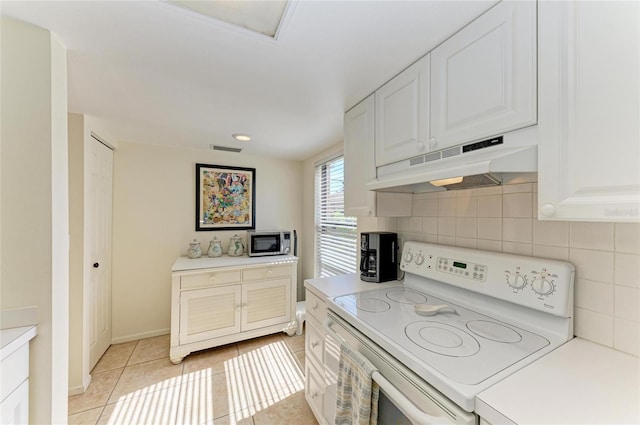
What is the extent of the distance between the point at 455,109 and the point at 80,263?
260 centimetres

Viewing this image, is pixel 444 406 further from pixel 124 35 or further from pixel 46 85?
pixel 46 85

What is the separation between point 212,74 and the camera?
1.29m

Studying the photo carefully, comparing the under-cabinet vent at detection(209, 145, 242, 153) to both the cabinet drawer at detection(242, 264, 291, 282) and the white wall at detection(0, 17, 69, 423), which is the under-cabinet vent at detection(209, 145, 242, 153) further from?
the white wall at detection(0, 17, 69, 423)

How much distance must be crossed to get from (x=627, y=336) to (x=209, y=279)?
2.59 metres

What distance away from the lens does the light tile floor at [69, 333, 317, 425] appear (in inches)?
64.3

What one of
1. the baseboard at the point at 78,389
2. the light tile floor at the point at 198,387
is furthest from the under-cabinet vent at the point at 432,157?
the baseboard at the point at 78,389

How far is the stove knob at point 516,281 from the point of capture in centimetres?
98

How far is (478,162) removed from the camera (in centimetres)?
92

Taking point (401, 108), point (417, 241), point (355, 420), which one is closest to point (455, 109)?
point (401, 108)

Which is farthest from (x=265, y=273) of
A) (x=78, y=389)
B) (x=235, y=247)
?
(x=78, y=389)

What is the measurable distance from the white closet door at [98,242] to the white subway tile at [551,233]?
283 cm

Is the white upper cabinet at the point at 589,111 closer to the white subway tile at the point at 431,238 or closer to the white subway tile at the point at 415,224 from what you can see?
the white subway tile at the point at 431,238

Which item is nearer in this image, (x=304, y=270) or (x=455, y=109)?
(x=455, y=109)

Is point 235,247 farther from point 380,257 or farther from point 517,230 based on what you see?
point 517,230
